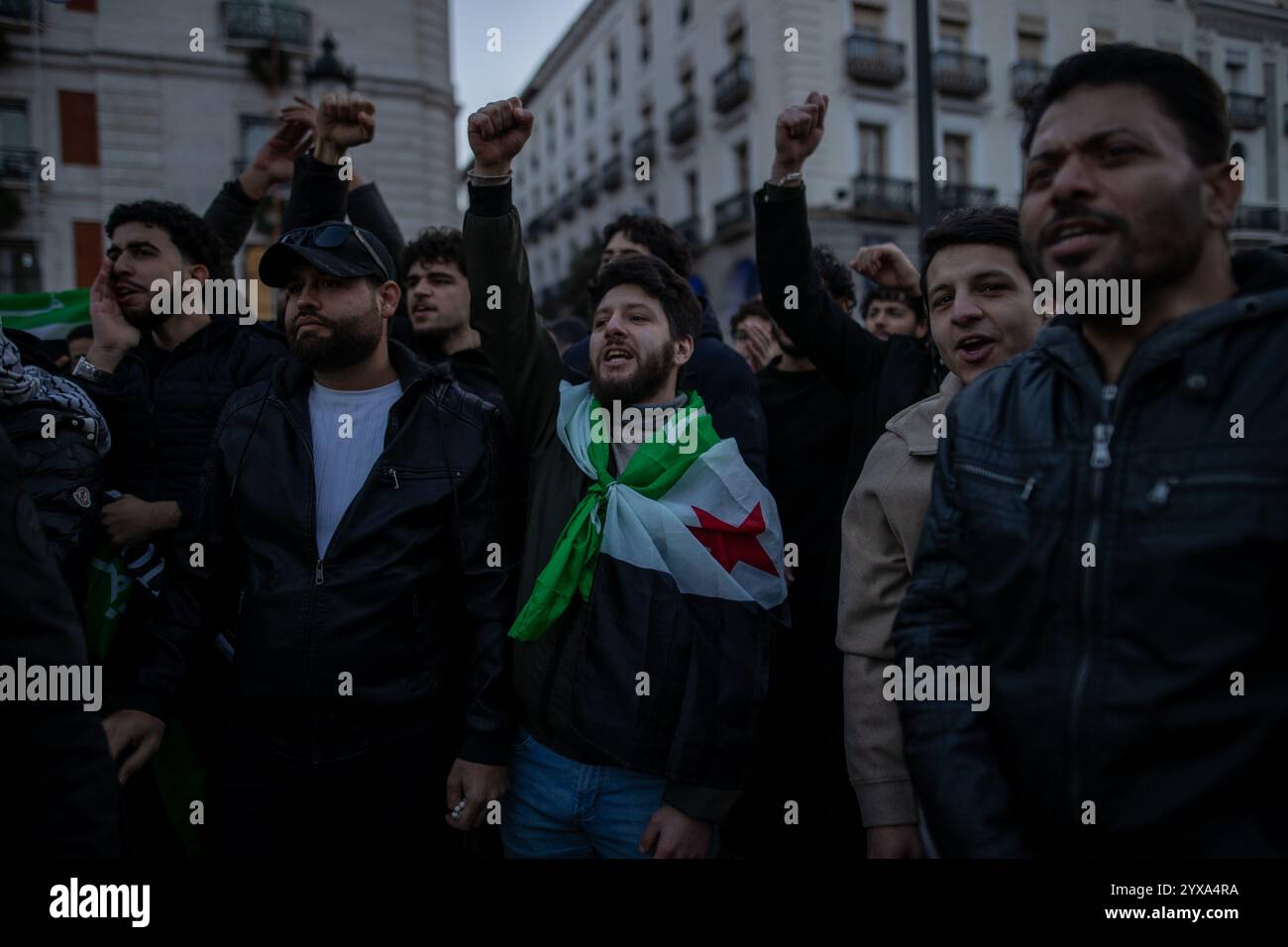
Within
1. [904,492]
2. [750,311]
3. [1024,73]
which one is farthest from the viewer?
[1024,73]

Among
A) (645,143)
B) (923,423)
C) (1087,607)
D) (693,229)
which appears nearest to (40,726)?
(1087,607)

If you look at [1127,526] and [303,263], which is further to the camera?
[303,263]

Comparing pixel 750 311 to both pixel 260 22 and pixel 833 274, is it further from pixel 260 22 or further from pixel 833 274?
pixel 260 22

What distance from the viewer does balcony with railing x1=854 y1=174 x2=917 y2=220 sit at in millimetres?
18938

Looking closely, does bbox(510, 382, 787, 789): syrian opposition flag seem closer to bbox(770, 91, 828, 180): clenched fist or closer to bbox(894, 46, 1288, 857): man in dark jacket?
bbox(894, 46, 1288, 857): man in dark jacket

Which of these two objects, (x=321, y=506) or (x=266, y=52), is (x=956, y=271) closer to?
(x=321, y=506)

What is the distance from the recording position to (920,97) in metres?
5.52

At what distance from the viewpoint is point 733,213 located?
2128cm

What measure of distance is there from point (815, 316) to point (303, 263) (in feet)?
5.35

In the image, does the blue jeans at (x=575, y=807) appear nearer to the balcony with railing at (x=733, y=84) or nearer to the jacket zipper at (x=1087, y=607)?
the jacket zipper at (x=1087, y=607)

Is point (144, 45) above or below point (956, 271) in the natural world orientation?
above

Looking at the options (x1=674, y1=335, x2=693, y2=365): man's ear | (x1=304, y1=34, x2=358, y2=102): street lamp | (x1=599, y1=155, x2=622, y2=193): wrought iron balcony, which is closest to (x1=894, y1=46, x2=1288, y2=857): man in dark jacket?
(x1=674, y1=335, x2=693, y2=365): man's ear
